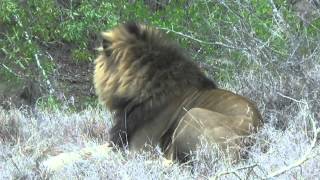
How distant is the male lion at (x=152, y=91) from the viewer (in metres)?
6.45

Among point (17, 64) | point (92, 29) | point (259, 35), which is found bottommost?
point (17, 64)

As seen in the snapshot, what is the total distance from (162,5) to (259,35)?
411 centimetres

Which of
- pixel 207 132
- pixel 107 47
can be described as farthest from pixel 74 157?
pixel 107 47

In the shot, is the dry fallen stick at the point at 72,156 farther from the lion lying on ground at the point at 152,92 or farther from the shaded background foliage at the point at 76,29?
the shaded background foliage at the point at 76,29

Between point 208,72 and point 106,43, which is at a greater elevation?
point 106,43

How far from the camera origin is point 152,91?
6.74 metres

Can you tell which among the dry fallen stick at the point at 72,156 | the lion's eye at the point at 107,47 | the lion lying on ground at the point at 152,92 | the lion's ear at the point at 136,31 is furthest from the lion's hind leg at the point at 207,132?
the lion's eye at the point at 107,47

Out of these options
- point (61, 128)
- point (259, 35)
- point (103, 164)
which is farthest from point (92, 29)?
point (103, 164)

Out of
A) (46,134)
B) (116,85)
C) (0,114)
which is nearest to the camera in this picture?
(116,85)

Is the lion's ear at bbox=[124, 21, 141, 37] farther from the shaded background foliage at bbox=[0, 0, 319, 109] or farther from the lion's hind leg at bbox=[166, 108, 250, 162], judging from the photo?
the shaded background foliage at bbox=[0, 0, 319, 109]

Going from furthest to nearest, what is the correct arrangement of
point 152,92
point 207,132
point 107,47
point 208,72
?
point 208,72 → point 107,47 → point 152,92 → point 207,132

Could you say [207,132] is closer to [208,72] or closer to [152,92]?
[152,92]

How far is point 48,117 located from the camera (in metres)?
8.38

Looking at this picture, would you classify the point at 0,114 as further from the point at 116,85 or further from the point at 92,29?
the point at 92,29
